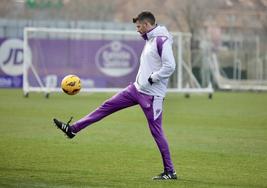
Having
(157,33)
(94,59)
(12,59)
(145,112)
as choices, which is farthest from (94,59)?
(157,33)

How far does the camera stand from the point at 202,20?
6688 centimetres

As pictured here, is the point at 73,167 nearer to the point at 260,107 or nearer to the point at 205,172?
the point at 205,172

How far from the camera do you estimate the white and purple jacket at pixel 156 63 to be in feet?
36.6

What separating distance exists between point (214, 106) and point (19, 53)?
1372cm

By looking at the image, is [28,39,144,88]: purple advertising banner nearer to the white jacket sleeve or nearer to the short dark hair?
the short dark hair

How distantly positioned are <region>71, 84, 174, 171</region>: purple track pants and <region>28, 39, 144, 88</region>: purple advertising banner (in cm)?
2371

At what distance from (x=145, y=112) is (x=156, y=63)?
70cm

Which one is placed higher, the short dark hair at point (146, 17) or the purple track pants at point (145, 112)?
the short dark hair at point (146, 17)

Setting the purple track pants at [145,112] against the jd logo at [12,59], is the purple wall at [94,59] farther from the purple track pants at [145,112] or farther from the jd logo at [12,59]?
the purple track pants at [145,112]

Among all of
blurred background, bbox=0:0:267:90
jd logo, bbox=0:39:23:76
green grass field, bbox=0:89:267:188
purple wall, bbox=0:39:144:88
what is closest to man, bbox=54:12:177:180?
green grass field, bbox=0:89:267:188

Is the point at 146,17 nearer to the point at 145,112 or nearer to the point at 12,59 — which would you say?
the point at 145,112

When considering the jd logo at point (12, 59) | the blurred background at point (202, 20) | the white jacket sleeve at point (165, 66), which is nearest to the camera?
the white jacket sleeve at point (165, 66)

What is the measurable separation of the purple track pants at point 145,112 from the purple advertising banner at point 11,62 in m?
28.7

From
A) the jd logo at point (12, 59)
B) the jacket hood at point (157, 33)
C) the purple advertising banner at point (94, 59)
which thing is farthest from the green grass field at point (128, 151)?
the jd logo at point (12, 59)
